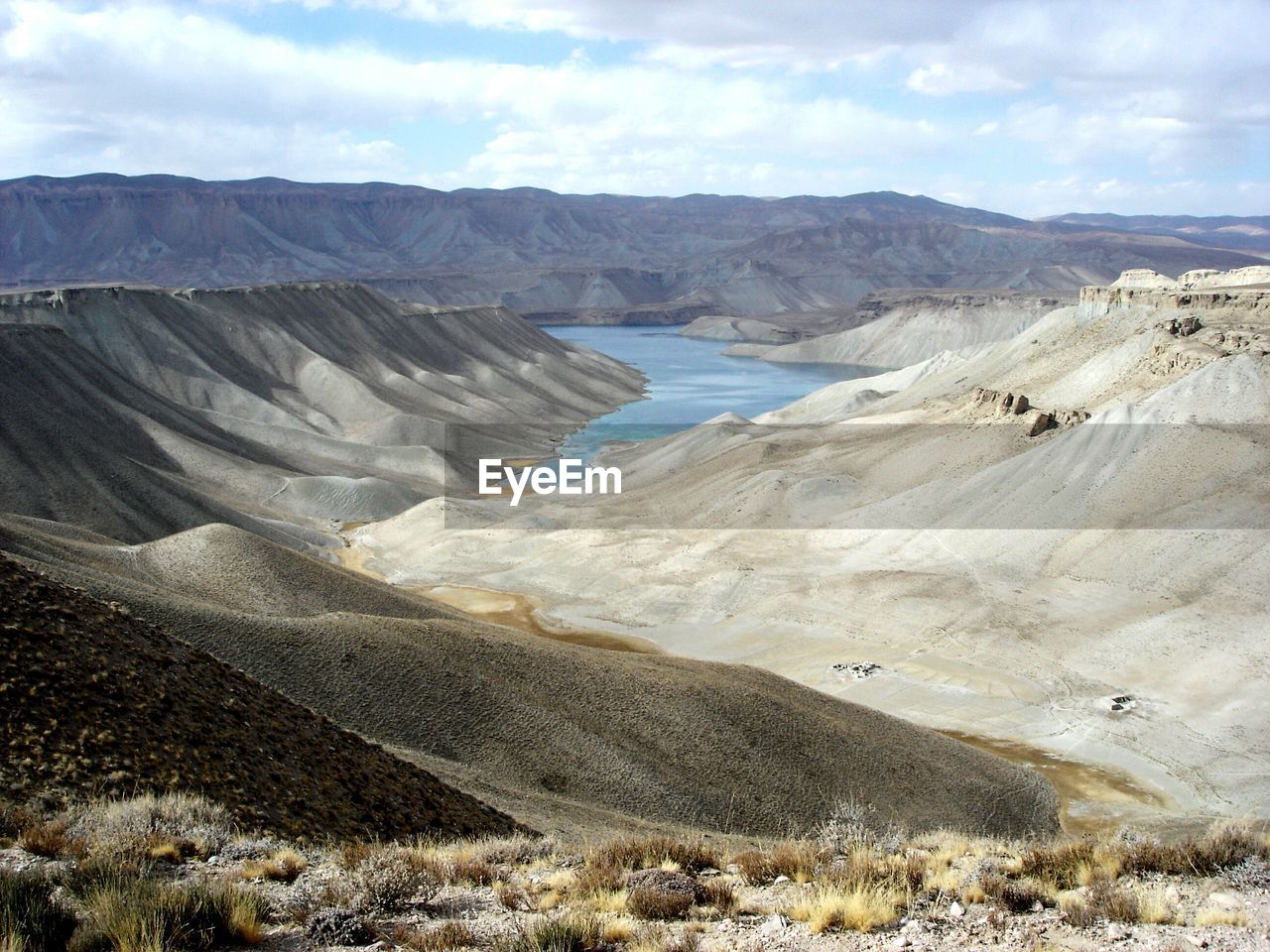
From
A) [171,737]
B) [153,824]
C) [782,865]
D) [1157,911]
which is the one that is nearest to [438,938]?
[782,865]

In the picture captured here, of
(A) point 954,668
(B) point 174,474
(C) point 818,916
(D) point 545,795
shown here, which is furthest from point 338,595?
(B) point 174,474

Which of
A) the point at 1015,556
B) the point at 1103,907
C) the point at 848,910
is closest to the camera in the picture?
the point at 848,910

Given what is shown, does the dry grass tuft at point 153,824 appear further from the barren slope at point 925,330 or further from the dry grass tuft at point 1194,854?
the barren slope at point 925,330

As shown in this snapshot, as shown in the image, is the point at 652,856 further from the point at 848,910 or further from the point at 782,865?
the point at 848,910

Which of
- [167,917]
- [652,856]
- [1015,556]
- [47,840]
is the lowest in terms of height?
[1015,556]

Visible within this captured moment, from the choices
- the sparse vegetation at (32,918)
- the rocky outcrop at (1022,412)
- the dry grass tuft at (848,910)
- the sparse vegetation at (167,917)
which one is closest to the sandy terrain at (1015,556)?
the rocky outcrop at (1022,412)

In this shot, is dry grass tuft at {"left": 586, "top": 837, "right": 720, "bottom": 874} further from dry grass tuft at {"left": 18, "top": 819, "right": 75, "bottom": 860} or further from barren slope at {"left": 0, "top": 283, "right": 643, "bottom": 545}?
barren slope at {"left": 0, "top": 283, "right": 643, "bottom": 545}

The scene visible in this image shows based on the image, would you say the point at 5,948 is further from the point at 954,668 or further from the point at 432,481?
the point at 432,481
